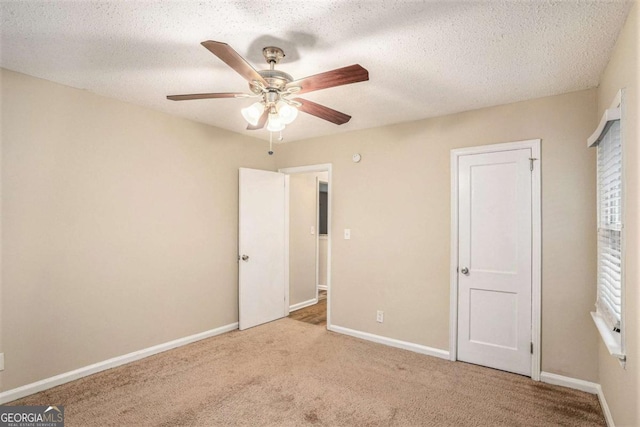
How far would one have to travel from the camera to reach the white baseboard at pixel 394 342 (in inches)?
130

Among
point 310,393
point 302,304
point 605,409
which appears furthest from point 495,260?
point 302,304

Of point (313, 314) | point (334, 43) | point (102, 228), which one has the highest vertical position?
point (334, 43)

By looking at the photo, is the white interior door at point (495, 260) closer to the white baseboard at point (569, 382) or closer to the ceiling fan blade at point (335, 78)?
the white baseboard at point (569, 382)

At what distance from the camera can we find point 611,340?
195 cm

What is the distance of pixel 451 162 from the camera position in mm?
3262

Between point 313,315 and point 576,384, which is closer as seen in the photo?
point 576,384

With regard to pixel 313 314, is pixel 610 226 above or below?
above

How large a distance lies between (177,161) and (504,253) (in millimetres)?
3272

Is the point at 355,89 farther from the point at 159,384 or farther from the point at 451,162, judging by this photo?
the point at 159,384

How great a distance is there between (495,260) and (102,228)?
3.47 meters

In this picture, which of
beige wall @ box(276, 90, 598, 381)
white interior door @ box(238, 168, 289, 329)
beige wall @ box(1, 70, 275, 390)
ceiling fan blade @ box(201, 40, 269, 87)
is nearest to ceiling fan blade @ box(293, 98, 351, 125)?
ceiling fan blade @ box(201, 40, 269, 87)

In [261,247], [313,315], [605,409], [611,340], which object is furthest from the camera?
[313,315]

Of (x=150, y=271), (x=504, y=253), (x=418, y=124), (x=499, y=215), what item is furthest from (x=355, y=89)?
(x=150, y=271)

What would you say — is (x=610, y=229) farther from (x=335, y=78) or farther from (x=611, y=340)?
(x=335, y=78)
